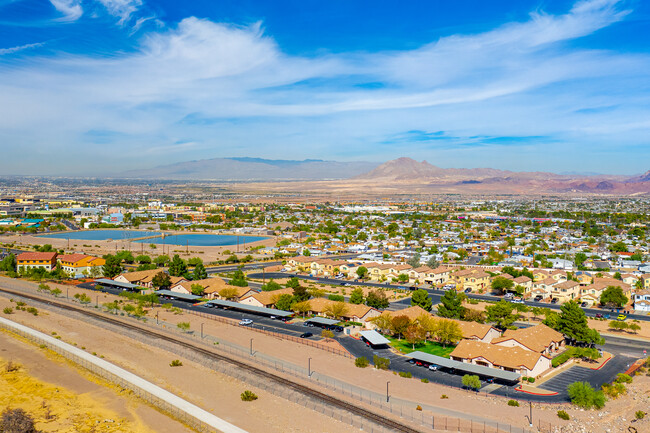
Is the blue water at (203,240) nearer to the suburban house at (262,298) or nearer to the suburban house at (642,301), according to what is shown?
the suburban house at (262,298)

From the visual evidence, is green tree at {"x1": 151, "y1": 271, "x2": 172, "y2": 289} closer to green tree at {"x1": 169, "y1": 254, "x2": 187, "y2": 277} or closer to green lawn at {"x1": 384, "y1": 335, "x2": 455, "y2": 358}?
green tree at {"x1": 169, "y1": 254, "x2": 187, "y2": 277}

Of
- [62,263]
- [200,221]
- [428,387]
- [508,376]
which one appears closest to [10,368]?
[428,387]

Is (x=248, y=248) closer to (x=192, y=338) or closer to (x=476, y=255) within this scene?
(x=476, y=255)

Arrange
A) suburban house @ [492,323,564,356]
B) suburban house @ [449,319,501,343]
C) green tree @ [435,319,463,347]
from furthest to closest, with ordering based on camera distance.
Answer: suburban house @ [449,319,501,343] < green tree @ [435,319,463,347] < suburban house @ [492,323,564,356]

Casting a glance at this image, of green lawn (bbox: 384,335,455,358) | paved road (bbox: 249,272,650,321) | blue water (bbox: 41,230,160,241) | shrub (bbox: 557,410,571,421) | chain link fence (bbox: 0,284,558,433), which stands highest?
shrub (bbox: 557,410,571,421)

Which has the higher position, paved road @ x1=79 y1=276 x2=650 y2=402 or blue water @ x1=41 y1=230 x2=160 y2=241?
paved road @ x1=79 y1=276 x2=650 y2=402

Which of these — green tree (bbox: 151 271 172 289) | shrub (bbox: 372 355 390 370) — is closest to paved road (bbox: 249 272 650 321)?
green tree (bbox: 151 271 172 289)

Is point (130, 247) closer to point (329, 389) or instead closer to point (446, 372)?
point (329, 389)

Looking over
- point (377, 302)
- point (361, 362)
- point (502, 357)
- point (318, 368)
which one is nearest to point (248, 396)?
point (318, 368)
